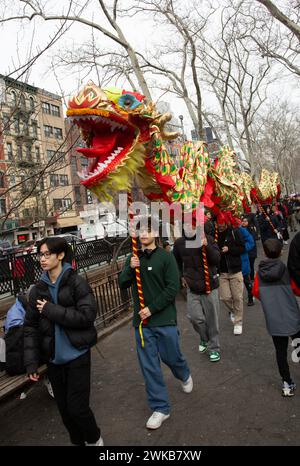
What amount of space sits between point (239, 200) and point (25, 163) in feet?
14.6

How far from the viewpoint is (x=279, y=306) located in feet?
11.5

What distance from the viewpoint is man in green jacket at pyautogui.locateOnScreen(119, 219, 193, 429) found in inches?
127

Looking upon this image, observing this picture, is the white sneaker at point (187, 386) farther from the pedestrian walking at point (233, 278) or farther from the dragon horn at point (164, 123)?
the dragon horn at point (164, 123)

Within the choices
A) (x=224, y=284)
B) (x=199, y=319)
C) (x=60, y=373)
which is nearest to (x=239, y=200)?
(x=224, y=284)

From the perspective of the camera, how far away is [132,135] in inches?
155

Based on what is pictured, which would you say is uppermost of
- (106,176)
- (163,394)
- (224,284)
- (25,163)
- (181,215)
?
(25,163)

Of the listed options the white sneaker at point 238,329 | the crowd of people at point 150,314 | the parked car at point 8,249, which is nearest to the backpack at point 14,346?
Answer: the crowd of people at point 150,314

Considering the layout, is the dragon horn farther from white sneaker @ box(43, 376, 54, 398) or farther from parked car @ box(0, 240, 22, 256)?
parked car @ box(0, 240, 22, 256)

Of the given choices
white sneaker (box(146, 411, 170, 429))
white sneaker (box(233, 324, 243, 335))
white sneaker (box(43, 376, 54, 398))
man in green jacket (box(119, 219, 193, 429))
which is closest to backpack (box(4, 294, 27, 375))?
white sneaker (box(43, 376, 54, 398))

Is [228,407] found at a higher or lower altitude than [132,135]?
lower

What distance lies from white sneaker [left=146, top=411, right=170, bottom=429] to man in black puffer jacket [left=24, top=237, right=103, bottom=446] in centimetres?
48

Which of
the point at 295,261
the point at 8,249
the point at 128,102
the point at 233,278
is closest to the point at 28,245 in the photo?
the point at 128,102

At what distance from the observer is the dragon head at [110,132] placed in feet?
11.4
